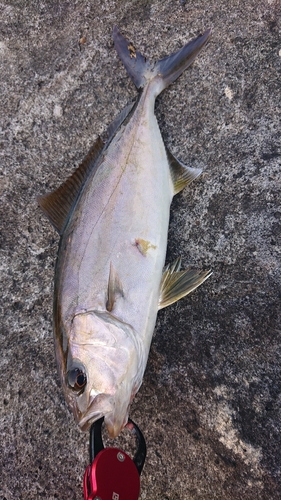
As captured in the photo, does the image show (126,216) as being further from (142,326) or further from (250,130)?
(250,130)

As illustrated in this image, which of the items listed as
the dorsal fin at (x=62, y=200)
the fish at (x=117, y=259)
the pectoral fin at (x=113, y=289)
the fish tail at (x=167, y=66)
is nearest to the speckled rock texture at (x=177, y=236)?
the fish tail at (x=167, y=66)

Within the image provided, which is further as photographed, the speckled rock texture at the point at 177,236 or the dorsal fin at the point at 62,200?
the dorsal fin at the point at 62,200

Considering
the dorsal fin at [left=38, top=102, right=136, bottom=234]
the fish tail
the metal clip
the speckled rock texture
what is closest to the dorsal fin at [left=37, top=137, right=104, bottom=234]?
the dorsal fin at [left=38, top=102, right=136, bottom=234]

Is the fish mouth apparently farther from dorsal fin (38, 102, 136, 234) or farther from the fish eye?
dorsal fin (38, 102, 136, 234)

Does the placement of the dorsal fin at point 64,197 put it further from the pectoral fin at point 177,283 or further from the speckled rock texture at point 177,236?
the pectoral fin at point 177,283

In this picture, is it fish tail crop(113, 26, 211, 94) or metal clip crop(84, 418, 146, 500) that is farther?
fish tail crop(113, 26, 211, 94)
